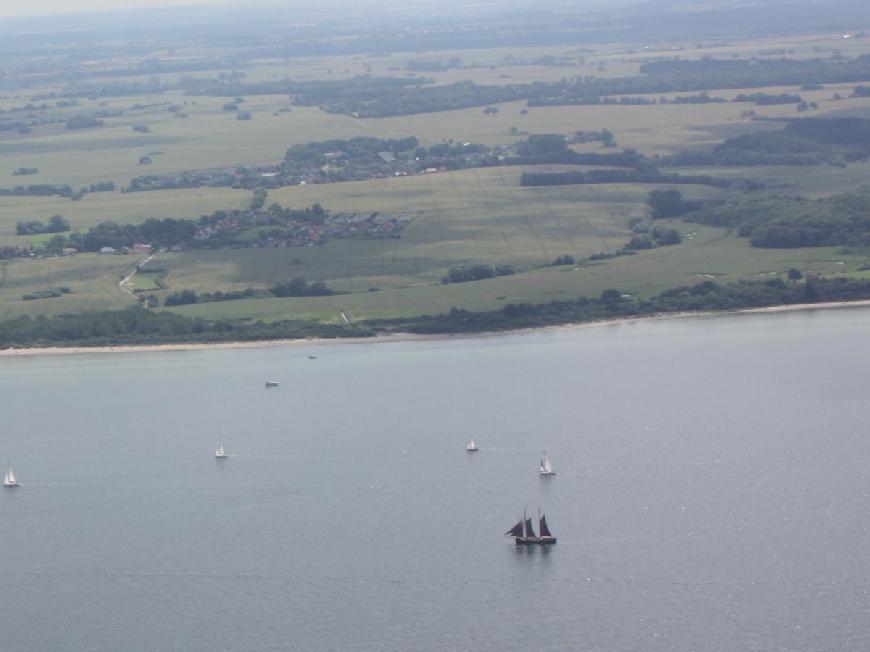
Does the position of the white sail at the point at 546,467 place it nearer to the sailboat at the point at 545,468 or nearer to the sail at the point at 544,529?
the sailboat at the point at 545,468

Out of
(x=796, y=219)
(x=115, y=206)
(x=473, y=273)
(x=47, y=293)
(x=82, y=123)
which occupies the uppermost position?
(x=82, y=123)

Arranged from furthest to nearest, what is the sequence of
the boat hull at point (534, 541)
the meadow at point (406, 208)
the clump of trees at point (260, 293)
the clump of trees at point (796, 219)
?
the clump of trees at point (796, 219) < the clump of trees at point (260, 293) < the meadow at point (406, 208) < the boat hull at point (534, 541)

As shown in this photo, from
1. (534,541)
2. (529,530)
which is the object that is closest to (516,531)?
(529,530)

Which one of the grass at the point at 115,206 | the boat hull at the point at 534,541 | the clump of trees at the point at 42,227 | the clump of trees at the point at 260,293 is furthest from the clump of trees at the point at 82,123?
the boat hull at the point at 534,541

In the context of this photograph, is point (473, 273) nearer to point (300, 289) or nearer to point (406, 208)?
point (300, 289)

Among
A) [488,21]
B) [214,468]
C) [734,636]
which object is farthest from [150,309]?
[488,21]

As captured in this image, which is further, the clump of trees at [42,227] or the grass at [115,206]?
the grass at [115,206]
